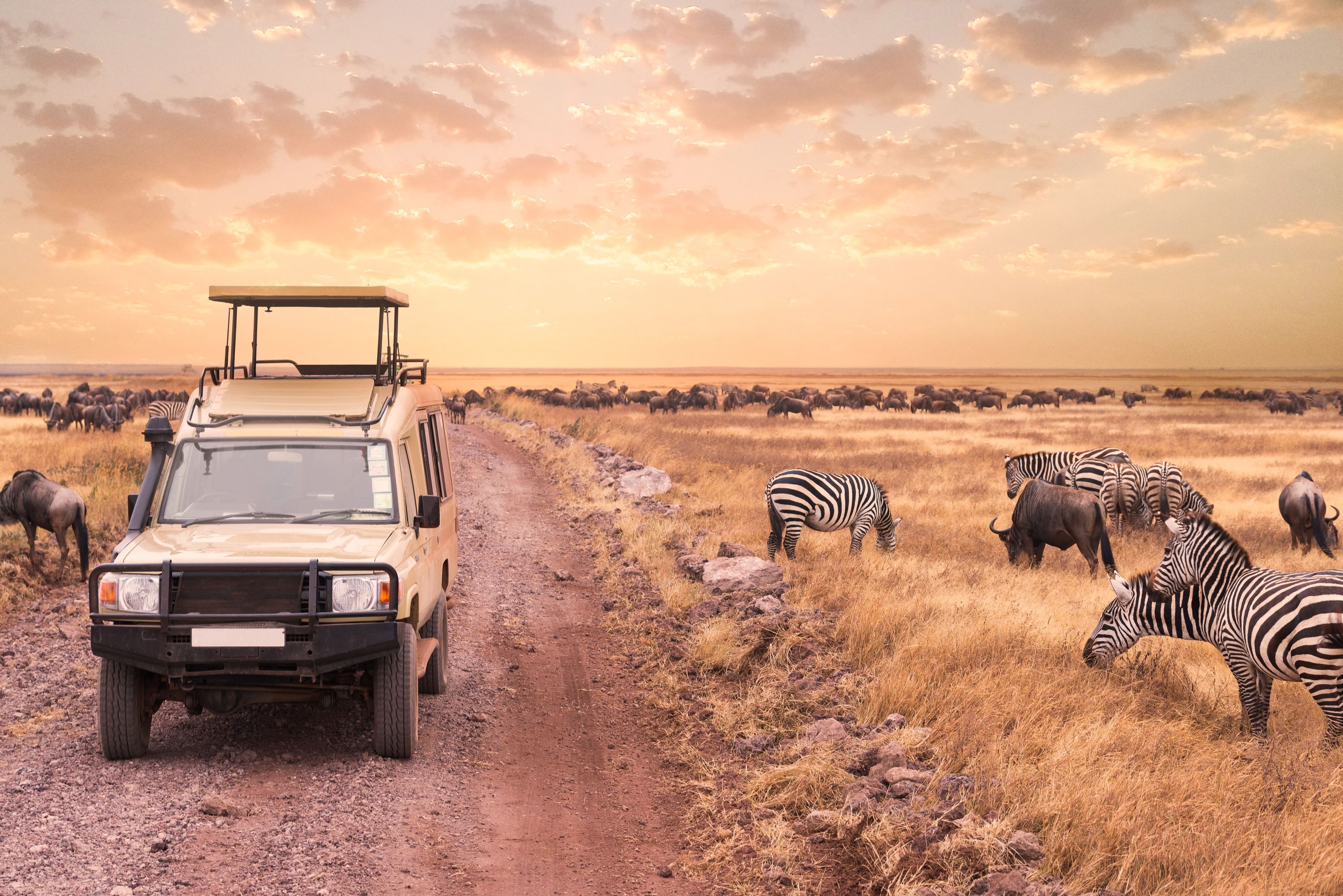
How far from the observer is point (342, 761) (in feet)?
21.5

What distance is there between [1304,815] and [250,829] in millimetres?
6326

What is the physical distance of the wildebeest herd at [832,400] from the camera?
211ft

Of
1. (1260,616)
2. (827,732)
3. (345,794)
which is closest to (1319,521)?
(1260,616)

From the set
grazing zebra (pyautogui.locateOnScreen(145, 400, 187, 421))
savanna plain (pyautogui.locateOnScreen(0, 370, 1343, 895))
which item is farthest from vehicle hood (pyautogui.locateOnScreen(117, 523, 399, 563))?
grazing zebra (pyautogui.locateOnScreen(145, 400, 187, 421))

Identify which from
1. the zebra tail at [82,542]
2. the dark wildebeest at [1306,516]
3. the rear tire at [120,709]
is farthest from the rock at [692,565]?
the dark wildebeest at [1306,516]

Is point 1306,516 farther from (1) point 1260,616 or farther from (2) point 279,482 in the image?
(2) point 279,482

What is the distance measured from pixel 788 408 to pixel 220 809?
5420cm

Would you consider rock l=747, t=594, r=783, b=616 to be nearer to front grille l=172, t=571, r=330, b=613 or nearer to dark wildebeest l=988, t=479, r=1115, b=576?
front grille l=172, t=571, r=330, b=613

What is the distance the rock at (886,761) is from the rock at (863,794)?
0.09 meters

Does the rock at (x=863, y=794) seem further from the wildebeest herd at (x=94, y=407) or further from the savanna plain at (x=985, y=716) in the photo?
the wildebeest herd at (x=94, y=407)

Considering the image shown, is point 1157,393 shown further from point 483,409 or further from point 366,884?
point 366,884

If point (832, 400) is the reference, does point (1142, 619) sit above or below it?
below

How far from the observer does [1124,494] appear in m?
18.7

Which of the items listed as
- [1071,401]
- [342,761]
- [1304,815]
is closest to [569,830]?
[342,761]
